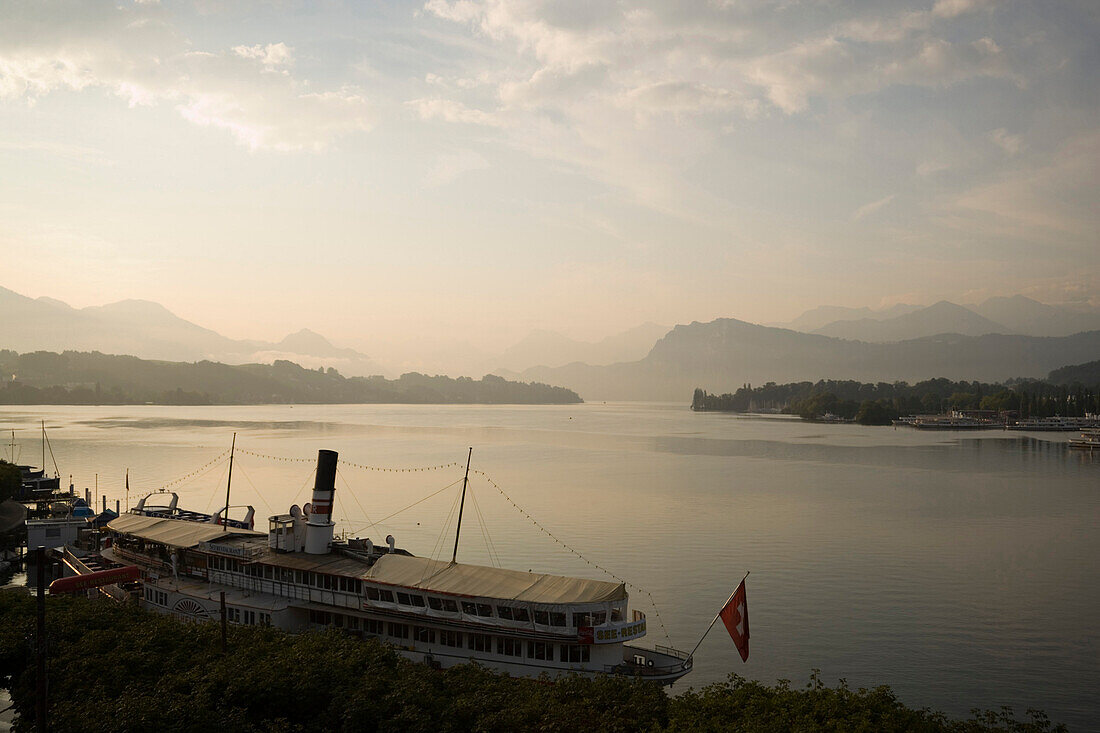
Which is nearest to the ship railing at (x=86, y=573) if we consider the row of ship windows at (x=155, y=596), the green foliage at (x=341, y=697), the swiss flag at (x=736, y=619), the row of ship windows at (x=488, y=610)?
the row of ship windows at (x=155, y=596)

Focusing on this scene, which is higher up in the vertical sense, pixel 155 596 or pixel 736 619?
pixel 736 619

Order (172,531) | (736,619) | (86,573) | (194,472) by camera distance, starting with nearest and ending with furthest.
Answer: (736,619) < (86,573) < (172,531) < (194,472)

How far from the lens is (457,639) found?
25531 millimetres

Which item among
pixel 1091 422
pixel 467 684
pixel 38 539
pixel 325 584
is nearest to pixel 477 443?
pixel 38 539

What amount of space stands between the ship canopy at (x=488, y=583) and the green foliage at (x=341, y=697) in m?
3.29

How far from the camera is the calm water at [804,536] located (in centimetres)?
2850

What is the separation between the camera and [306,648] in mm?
21609

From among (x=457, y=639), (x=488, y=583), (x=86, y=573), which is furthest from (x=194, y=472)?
(x=488, y=583)

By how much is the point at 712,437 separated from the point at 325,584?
14504 cm

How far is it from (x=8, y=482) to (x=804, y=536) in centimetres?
6106

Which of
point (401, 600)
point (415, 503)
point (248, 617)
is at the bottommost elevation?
point (415, 503)

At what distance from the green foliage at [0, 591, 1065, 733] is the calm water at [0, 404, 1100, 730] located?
276 inches

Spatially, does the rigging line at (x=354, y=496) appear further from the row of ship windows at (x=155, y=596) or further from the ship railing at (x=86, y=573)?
the row of ship windows at (x=155, y=596)

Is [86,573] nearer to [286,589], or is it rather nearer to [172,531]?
[172,531]
